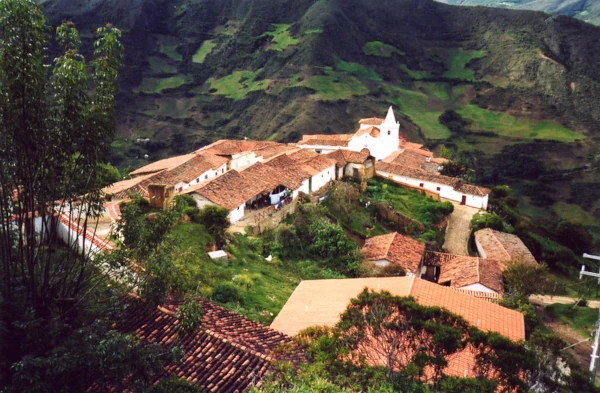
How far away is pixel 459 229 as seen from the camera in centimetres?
3222

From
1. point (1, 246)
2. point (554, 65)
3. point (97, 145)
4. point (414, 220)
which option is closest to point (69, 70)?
point (97, 145)

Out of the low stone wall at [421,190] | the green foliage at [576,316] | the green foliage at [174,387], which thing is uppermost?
the green foliage at [174,387]

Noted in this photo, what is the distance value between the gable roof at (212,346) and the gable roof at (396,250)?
13.1 m

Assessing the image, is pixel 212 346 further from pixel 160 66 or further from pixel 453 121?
pixel 160 66

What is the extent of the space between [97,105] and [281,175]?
69.5ft

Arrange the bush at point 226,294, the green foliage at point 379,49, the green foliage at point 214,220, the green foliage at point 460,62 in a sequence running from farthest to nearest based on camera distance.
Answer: the green foliage at point 379,49
the green foliage at point 460,62
the green foliage at point 214,220
the bush at point 226,294

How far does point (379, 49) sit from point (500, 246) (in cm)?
7312

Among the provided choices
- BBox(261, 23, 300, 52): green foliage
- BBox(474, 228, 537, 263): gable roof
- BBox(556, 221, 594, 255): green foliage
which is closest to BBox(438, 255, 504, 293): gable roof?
BBox(474, 228, 537, 263): gable roof

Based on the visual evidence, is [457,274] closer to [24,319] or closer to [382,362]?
[382,362]

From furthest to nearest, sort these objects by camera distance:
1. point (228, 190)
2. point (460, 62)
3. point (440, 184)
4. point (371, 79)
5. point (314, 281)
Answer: point (460, 62) → point (371, 79) → point (440, 184) → point (228, 190) → point (314, 281)

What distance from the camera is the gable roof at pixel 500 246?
86.3ft

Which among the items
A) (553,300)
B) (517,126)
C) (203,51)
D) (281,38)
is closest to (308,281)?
(553,300)

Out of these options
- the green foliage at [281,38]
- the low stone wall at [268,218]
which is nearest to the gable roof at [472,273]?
the low stone wall at [268,218]

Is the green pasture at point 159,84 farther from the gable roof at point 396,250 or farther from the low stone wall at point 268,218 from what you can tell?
the gable roof at point 396,250
